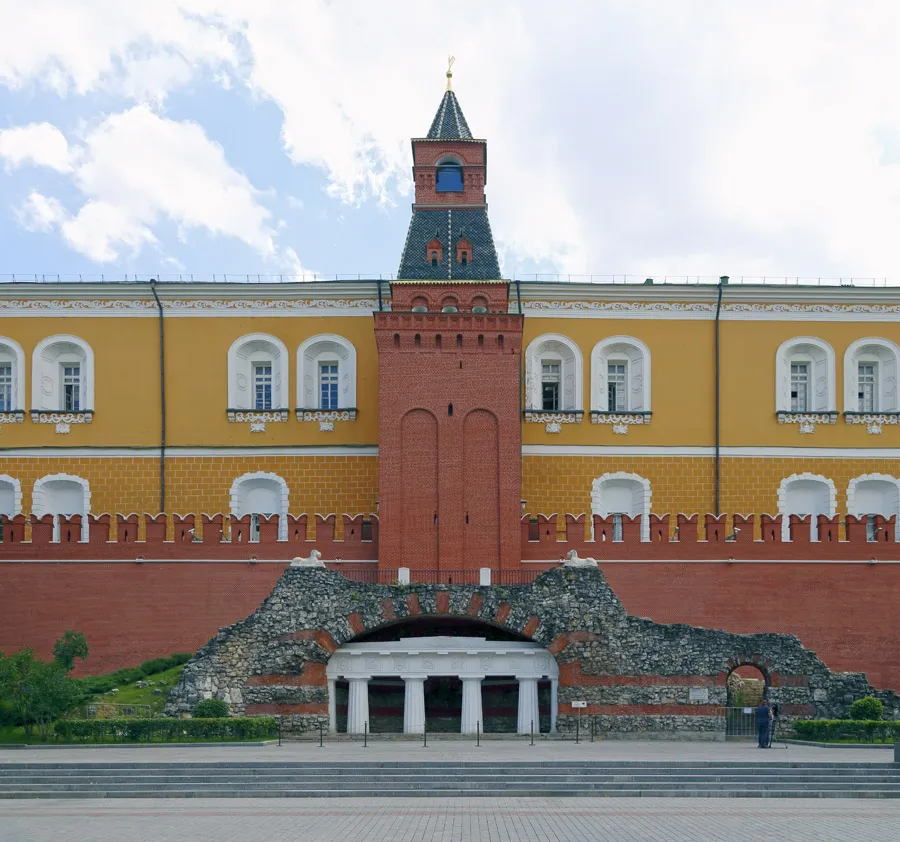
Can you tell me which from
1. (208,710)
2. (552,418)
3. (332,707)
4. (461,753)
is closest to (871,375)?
(552,418)

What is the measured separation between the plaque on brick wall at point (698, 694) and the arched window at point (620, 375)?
45.3ft

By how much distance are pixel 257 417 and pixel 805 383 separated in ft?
53.8

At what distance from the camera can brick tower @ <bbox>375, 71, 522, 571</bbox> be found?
116ft

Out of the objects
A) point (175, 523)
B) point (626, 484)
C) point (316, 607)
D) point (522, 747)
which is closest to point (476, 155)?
point (626, 484)

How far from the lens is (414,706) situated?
28594 mm

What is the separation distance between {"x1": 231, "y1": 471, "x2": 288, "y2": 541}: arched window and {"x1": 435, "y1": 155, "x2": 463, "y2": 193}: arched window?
10101 mm

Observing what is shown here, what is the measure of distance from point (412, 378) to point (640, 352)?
830cm

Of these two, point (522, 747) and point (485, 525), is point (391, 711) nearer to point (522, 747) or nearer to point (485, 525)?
point (522, 747)

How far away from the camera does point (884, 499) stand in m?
41.2

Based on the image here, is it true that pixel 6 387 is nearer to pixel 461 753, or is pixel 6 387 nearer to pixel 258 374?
pixel 258 374

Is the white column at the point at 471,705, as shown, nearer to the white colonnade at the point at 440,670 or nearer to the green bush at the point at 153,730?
the white colonnade at the point at 440,670

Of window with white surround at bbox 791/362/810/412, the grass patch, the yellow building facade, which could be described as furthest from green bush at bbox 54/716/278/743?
window with white surround at bbox 791/362/810/412

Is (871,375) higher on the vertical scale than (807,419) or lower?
higher
